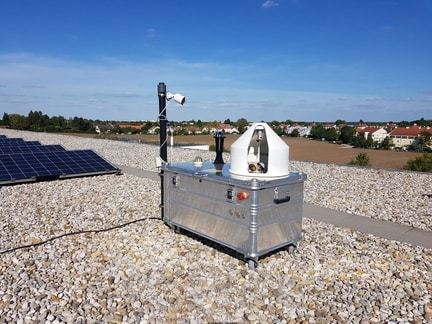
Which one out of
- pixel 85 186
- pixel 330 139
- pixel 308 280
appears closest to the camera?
pixel 308 280

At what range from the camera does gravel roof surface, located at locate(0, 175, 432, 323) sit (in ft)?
13.6

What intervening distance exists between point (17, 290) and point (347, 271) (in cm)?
453

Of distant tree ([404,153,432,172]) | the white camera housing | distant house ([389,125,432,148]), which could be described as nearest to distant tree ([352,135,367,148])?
distant house ([389,125,432,148])

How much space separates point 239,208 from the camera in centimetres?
517

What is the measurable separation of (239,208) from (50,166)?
9833mm

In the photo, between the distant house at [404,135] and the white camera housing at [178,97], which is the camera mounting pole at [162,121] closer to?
the white camera housing at [178,97]

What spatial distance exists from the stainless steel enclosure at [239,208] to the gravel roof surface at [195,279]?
0.36 meters

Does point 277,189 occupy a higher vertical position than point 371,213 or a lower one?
higher

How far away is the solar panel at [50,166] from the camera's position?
11.7 m

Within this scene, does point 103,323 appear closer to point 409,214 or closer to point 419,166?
point 409,214

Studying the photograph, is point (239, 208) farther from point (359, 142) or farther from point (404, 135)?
point (404, 135)

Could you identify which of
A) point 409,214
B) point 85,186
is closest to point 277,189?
point 409,214

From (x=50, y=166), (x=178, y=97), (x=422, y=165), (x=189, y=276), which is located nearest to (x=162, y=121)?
(x=178, y=97)

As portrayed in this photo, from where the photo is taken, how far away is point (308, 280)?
4918mm
